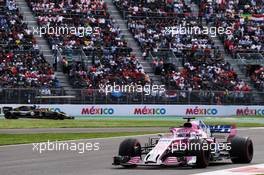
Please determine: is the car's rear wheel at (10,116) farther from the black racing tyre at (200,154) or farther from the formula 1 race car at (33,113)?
the black racing tyre at (200,154)

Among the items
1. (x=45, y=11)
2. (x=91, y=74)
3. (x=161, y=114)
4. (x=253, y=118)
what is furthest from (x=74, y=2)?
(x=253, y=118)

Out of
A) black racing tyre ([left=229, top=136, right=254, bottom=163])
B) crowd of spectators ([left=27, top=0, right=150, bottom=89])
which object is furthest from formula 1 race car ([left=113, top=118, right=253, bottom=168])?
crowd of spectators ([left=27, top=0, right=150, bottom=89])

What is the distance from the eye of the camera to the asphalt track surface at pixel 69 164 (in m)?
15.3

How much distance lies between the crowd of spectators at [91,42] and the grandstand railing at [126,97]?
1.41 m

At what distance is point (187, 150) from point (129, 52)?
3876 cm

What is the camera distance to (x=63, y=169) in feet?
52.4

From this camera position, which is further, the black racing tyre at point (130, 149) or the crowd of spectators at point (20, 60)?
the crowd of spectators at point (20, 60)

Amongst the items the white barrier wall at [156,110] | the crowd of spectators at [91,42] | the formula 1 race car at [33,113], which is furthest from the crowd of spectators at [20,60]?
the formula 1 race car at [33,113]

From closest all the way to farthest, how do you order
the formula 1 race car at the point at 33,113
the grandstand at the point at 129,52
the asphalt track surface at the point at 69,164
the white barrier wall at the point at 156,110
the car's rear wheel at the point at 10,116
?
the asphalt track surface at the point at 69,164 < the car's rear wheel at the point at 10,116 < the formula 1 race car at the point at 33,113 < the grandstand at the point at 129,52 < the white barrier wall at the point at 156,110

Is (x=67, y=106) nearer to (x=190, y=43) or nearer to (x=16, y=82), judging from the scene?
(x=16, y=82)

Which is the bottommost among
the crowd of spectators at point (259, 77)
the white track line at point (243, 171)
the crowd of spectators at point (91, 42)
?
the white track line at point (243, 171)

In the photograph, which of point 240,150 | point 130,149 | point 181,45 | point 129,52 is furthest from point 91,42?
point 130,149

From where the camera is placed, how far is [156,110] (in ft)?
168

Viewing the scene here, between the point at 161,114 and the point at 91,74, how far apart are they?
17.8ft
